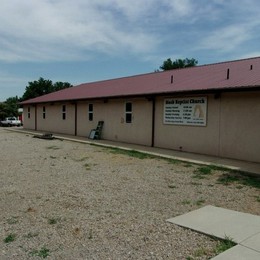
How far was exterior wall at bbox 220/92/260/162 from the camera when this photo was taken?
1180 cm

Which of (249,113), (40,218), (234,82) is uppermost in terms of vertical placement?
(234,82)

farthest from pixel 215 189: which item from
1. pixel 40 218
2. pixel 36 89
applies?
pixel 36 89

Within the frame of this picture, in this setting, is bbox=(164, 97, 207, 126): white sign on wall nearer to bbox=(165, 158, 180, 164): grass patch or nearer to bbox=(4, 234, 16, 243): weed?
bbox=(165, 158, 180, 164): grass patch

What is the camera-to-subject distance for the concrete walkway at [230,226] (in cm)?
418

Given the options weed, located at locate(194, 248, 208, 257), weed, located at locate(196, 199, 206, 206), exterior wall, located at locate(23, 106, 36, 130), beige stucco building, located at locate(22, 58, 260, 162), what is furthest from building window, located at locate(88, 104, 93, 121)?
weed, located at locate(194, 248, 208, 257)

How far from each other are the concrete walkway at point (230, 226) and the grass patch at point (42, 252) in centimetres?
203

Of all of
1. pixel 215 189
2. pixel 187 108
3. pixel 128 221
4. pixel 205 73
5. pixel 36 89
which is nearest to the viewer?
pixel 128 221

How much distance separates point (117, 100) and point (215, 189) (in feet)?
39.5

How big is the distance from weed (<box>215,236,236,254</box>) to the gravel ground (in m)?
0.07

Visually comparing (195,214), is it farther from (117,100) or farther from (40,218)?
(117,100)

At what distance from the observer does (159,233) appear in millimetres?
5012

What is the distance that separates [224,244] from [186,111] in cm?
1039

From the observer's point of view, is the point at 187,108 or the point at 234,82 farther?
the point at 187,108

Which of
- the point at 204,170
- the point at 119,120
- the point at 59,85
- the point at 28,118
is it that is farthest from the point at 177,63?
the point at 204,170
